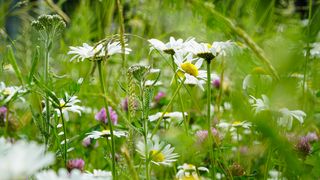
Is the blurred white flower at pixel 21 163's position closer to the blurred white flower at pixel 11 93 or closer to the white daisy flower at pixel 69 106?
the blurred white flower at pixel 11 93

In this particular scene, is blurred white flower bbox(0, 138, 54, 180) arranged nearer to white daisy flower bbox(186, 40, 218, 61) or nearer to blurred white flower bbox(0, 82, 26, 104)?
blurred white flower bbox(0, 82, 26, 104)

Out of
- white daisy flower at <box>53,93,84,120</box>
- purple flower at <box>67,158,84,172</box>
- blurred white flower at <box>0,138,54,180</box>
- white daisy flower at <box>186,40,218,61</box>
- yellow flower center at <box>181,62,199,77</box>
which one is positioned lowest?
purple flower at <box>67,158,84,172</box>

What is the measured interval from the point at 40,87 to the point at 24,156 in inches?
11.1

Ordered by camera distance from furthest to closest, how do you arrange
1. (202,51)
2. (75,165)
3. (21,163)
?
(75,165), (202,51), (21,163)

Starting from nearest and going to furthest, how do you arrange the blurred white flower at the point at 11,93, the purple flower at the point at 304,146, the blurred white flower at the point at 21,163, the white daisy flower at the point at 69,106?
the blurred white flower at the point at 21,163
the blurred white flower at the point at 11,93
the white daisy flower at the point at 69,106
the purple flower at the point at 304,146

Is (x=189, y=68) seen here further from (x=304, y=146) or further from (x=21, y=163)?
(x=21, y=163)

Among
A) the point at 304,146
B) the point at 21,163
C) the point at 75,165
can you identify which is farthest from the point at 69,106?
the point at 21,163

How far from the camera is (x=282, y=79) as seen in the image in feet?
0.67

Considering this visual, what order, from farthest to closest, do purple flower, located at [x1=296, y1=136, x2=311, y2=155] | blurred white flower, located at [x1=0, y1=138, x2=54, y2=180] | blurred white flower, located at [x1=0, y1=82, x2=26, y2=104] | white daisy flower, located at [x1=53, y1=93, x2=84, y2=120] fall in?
purple flower, located at [x1=296, y1=136, x2=311, y2=155]
white daisy flower, located at [x1=53, y1=93, x2=84, y2=120]
blurred white flower, located at [x1=0, y1=82, x2=26, y2=104]
blurred white flower, located at [x1=0, y1=138, x2=54, y2=180]

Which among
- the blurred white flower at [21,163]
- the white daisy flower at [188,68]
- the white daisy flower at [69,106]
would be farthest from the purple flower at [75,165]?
the blurred white flower at [21,163]

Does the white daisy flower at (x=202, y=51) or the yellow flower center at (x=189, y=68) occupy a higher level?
the white daisy flower at (x=202, y=51)

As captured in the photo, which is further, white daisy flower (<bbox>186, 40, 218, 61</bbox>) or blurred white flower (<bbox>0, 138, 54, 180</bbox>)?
white daisy flower (<bbox>186, 40, 218, 61</bbox>)

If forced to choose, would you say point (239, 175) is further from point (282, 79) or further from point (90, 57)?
point (282, 79)

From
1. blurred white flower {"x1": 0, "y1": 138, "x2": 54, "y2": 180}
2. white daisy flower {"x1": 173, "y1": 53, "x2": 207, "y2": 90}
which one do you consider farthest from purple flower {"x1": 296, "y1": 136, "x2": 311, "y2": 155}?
blurred white flower {"x1": 0, "y1": 138, "x2": 54, "y2": 180}
